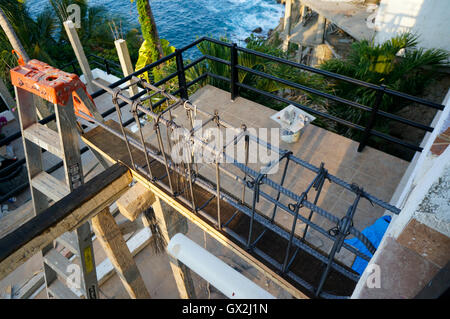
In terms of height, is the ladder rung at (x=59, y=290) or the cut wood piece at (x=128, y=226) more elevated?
the cut wood piece at (x=128, y=226)

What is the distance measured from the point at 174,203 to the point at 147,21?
7.58m

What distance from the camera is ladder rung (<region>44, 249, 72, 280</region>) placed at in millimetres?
3371

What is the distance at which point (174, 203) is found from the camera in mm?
2703

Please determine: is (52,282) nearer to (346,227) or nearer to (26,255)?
(26,255)

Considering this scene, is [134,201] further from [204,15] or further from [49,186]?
[204,15]

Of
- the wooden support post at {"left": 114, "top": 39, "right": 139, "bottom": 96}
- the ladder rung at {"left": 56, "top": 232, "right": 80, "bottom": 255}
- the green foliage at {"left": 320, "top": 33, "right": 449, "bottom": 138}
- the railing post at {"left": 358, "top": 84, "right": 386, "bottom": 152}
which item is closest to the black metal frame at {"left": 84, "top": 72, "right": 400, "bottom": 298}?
the ladder rung at {"left": 56, "top": 232, "right": 80, "bottom": 255}

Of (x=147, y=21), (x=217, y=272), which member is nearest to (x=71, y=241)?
(x=217, y=272)

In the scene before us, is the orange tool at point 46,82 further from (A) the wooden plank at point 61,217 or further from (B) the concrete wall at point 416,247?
(B) the concrete wall at point 416,247

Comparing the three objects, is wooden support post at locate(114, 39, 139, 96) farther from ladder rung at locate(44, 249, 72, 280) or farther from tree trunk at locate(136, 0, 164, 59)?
ladder rung at locate(44, 249, 72, 280)

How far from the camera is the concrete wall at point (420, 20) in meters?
6.64

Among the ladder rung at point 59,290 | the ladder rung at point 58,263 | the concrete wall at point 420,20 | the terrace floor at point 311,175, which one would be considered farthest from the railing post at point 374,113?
the concrete wall at point 420,20

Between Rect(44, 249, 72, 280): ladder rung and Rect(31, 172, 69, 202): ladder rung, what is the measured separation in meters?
0.87

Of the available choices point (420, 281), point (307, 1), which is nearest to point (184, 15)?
point (307, 1)

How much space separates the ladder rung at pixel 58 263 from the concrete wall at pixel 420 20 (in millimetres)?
8358
